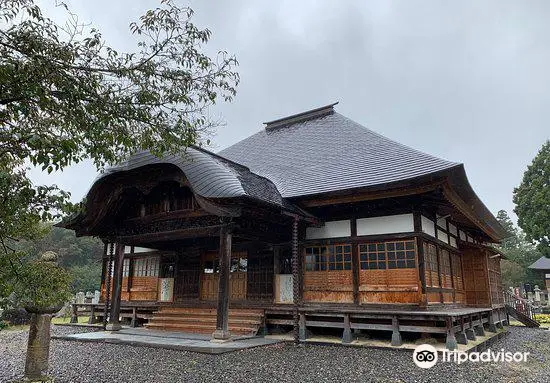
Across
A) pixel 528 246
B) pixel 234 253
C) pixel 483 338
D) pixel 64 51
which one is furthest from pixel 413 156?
pixel 528 246

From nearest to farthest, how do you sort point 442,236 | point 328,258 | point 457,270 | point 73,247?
1. point 328,258
2. point 442,236
3. point 457,270
4. point 73,247

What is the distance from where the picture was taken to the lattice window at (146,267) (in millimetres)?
14430

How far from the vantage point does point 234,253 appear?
1252 centimetres

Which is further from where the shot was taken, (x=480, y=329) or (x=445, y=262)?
(x=445, y=262)

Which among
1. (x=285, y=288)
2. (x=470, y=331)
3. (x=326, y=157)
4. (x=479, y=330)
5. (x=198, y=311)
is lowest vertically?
(x=479, y=330)

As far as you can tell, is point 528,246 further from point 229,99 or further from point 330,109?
point 229,99

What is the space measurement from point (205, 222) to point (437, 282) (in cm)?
620

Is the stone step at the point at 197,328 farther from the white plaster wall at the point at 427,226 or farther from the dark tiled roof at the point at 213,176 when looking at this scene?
the white plaster wall at the point at 427,226

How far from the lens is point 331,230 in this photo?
35.5ft

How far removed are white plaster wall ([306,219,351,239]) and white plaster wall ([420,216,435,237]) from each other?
180 centimetres

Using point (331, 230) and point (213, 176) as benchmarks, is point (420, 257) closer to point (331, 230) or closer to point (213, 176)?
point (331, 230)

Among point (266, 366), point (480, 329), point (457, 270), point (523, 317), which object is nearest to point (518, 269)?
point (523, 317)

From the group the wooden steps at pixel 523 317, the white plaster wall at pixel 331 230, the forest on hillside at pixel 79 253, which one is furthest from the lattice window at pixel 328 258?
the forest on hillside at pixel 79 253

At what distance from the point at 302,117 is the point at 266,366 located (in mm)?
Result: 11794
